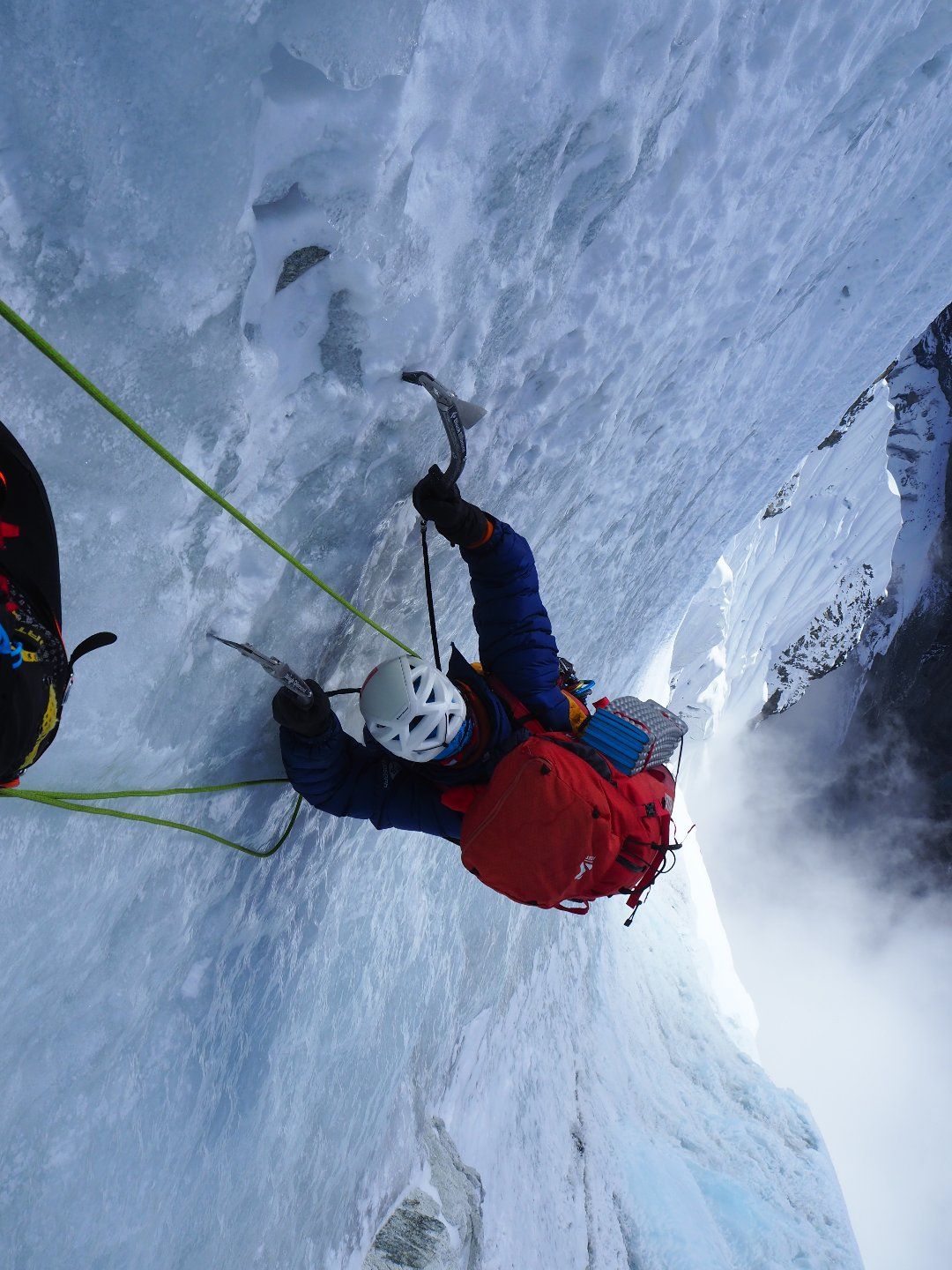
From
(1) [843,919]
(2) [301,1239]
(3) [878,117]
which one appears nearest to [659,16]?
(3) [878,117]

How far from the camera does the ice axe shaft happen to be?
1.47m

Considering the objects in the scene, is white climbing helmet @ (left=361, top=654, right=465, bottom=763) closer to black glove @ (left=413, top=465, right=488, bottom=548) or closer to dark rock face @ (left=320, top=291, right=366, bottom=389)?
black glove @ (left=413, top=465, right=488, bottom=548)

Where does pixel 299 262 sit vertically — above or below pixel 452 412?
below

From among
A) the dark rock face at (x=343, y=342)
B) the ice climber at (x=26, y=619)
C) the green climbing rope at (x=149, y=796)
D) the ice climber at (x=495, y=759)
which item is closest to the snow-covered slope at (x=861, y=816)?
the ice climber at (x=495, y=759)

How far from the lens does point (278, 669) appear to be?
59.2 inches

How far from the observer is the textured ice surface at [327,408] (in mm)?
1061

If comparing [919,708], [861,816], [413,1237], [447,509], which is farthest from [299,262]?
[861,816]

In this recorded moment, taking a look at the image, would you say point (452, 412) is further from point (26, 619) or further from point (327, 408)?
point (26, 619)

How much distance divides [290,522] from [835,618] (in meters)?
10.9

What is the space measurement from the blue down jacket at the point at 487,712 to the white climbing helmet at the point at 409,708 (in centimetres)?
14

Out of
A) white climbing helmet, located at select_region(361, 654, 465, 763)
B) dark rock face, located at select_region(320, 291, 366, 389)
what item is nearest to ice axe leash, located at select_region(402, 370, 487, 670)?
dark rock face, located at select_region(320, 291, 366, 389)

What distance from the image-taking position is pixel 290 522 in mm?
1546

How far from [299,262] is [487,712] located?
1063mm

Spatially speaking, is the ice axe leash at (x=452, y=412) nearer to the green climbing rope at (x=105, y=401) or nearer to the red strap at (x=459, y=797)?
the green climbing rope at (x=105, y=401)
